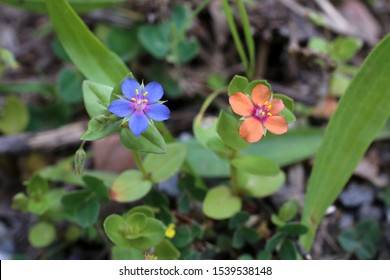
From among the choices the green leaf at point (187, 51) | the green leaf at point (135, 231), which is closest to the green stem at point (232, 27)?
A: the green leaf at point (187, 51)

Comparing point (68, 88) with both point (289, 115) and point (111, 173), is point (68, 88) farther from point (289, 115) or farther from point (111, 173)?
point (289, 115)

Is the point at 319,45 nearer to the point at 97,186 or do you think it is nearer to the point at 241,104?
the point at 241,104

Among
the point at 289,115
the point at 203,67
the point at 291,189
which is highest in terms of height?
the point at 289,115

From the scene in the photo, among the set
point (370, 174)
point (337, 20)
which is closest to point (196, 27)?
point (337, 20)

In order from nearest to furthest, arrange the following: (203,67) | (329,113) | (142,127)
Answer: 1. (142,127)
2. (329,113)
3. (203,67)

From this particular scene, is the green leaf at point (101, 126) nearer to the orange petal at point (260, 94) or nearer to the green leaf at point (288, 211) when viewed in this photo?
the orange petal at point (260, 94)

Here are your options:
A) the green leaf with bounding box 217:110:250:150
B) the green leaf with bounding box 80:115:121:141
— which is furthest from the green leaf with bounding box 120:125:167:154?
the green leaf with bounding box 217:110:250:150

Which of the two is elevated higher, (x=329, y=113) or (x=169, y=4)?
(x=169, y=4)
